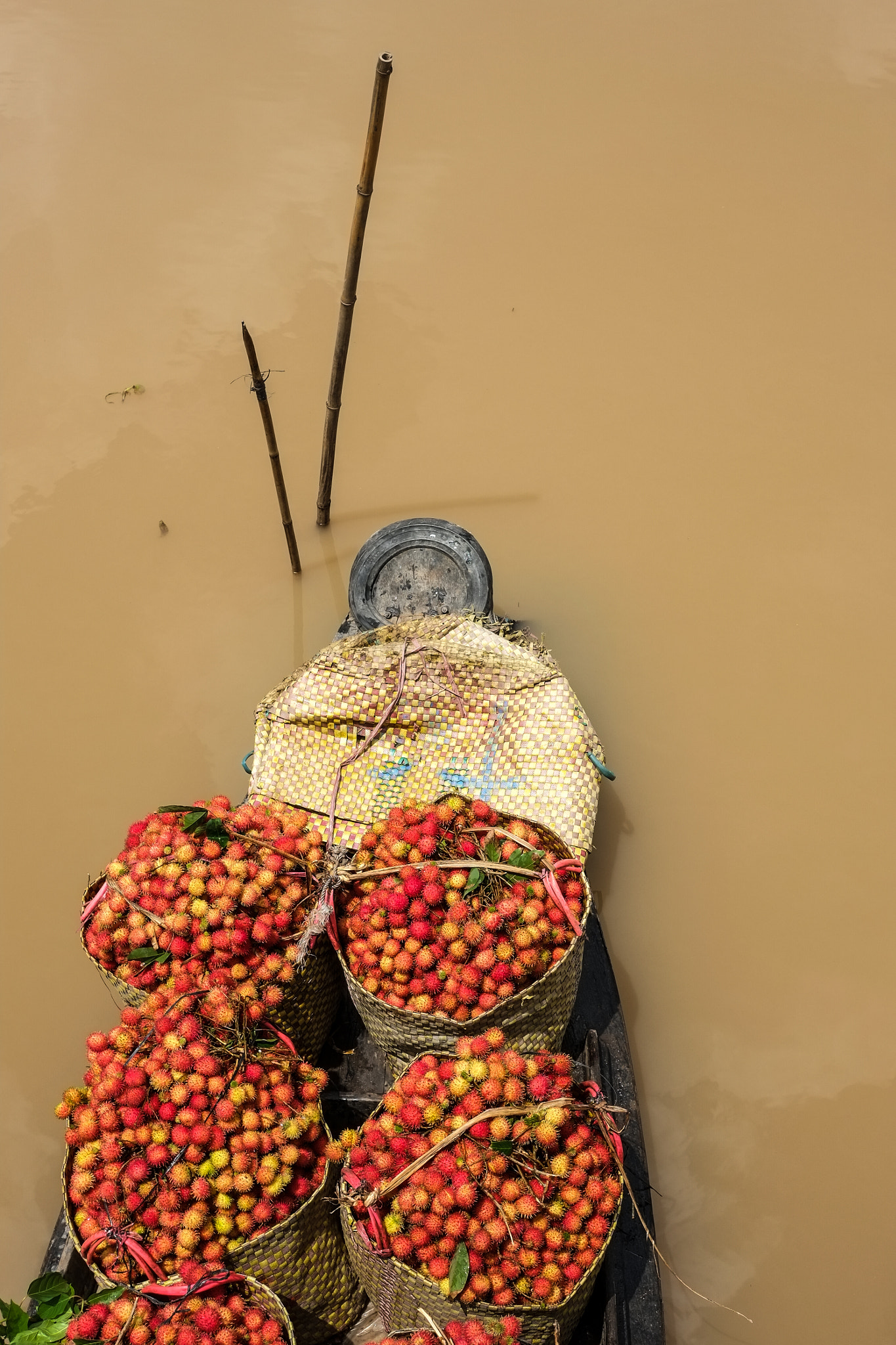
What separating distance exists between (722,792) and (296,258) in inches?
120

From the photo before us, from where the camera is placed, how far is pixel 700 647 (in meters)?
3.41

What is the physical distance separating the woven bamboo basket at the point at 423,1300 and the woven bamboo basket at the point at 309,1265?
0.06 meters

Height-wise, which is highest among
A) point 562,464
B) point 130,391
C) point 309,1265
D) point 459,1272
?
point 130,391

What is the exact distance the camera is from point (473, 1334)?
153 cm

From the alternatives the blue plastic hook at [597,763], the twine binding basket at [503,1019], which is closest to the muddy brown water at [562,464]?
the blue plastic hook at [597,763]

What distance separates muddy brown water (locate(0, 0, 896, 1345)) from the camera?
2.81 meters

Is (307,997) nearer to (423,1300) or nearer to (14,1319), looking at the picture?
(423,1300)

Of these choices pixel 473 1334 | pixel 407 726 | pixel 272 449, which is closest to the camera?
pixel 473 1334

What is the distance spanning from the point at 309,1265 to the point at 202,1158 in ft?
1.16

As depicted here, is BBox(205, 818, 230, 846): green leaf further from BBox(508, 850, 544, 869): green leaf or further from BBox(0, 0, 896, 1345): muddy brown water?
BBox(0, 0, 896, 1345): muddy brown water

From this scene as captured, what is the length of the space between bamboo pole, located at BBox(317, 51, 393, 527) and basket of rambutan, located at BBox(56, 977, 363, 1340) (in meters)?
1.85

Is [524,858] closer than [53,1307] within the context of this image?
No

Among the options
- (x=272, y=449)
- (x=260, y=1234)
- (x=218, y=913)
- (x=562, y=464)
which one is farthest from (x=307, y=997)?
(x=562, y=464)

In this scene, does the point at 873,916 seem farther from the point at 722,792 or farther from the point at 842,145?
the point at 842,145
